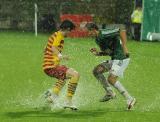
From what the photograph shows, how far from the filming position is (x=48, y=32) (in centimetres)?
3800

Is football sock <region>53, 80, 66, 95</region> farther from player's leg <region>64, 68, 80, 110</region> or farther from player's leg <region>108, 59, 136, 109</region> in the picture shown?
player's leg <region>108, 59, 136, 109</region>

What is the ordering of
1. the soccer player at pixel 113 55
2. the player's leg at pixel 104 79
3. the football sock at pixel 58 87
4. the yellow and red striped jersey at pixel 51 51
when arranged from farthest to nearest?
1. the player's leg at pixel 104 79
2. the football sock at pixel 58 87
3. the soccer player at pixel 113 55
4. the yellow and red striped jersey at pixel 51 51

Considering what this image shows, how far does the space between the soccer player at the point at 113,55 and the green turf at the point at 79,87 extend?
14.9 inches

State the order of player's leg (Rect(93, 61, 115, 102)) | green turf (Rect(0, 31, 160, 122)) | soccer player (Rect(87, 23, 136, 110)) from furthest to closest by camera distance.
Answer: player's leg (Rect(93, 61, 115, 102)) < soccer player (Rect(87, 23, 136, 110)) < green turf (Rect(0, 31, 160, 122))

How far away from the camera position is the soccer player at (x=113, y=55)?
14227 millimetres

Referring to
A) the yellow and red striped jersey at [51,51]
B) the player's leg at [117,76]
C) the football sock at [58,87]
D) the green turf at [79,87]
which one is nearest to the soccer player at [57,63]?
the yellow and red striped jersey at [51,51]

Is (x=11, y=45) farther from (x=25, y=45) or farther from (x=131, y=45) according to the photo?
(x=131, y=45)

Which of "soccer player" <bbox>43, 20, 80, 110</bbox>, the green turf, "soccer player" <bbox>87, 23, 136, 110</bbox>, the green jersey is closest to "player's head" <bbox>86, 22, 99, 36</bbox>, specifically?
"soccer player" <bbox>87, 23, 136, 110</bbox>

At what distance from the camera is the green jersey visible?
561 inches

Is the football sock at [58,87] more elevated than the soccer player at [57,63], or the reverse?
the soccer player at [57,63]

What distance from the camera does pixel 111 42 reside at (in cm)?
1447

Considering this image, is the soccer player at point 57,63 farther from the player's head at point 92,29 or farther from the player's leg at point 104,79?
the player's leg at point 104,79

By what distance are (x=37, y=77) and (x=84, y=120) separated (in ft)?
22.5

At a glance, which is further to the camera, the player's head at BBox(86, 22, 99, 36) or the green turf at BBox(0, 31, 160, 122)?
the player's head at BBox(86, 22, 99, 36)
